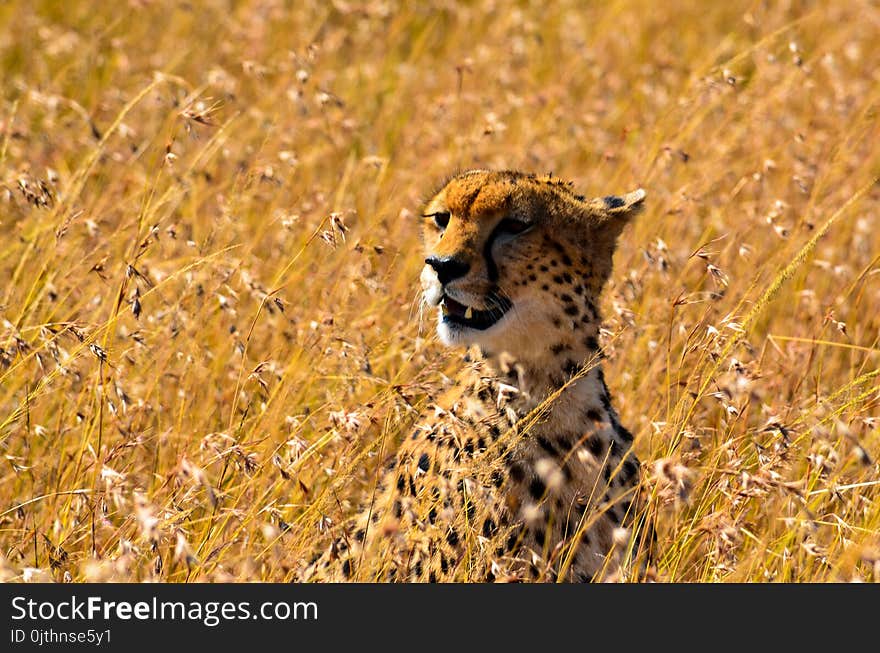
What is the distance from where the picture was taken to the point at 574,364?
2.87 meters

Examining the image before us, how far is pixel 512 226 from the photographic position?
291 centimetres

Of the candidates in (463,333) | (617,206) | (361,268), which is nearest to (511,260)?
(463,333)

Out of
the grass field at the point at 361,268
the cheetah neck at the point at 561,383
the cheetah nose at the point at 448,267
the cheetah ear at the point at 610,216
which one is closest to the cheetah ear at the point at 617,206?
the cheetah ear at the point at 610,216

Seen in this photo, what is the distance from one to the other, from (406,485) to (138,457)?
79 centimetres

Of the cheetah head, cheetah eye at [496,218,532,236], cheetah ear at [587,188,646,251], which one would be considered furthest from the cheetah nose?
cheetah ear at [587,188,646,251]

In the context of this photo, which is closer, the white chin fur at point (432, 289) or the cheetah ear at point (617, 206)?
the white chin fur at point (432, 289)

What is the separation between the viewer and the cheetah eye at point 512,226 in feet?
9.53

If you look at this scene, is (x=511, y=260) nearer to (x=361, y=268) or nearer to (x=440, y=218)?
(x=440, y=218)

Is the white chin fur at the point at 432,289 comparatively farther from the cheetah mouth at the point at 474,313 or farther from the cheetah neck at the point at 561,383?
the cheetah neck at the point at 561,383

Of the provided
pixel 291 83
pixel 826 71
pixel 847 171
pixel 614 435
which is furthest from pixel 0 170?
pixel 826 71

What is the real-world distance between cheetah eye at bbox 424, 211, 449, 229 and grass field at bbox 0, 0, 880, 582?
8.1 inches

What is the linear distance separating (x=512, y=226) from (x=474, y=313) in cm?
24
